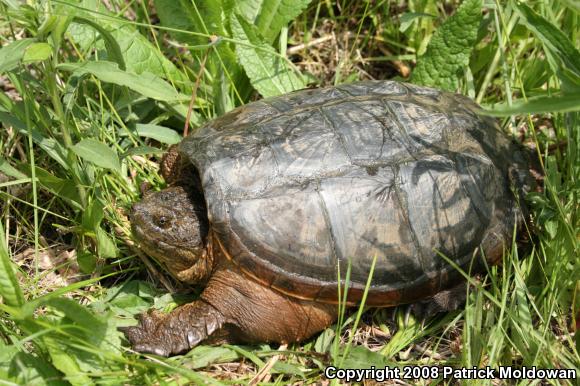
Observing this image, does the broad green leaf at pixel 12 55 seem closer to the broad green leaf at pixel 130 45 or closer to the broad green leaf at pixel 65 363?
the broad green leaf at pixel 130 45

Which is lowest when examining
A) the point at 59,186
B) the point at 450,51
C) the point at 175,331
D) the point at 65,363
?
the point at 175,331

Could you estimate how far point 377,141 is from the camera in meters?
2.48

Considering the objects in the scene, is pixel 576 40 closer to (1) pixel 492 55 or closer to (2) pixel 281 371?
(1) pixel 492 55

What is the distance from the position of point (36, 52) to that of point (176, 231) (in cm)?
91

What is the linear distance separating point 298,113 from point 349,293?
0.81m

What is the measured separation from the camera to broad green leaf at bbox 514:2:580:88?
6.89ft

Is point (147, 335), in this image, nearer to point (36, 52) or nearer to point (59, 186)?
point (59, 186)

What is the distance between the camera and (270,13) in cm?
333

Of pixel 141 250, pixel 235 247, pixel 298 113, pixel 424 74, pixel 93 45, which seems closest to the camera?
pixel 235 247

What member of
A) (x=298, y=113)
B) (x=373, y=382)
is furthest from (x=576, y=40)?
(x=373, y=382)

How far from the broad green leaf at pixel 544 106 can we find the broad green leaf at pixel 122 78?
4.52 ft

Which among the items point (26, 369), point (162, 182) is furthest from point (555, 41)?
point (26, 369)

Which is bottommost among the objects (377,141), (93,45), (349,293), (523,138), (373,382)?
(373,382)

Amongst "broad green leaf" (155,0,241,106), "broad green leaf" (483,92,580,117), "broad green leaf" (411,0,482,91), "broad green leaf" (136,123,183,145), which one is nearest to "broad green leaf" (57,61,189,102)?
"broad green leaf" (136,123,183,145)
